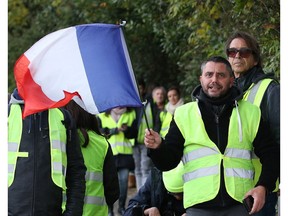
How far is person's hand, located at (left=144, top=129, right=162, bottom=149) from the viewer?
546cm

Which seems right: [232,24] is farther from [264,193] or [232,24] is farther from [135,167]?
[264,193]

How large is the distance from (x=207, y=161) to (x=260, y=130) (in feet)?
1.39

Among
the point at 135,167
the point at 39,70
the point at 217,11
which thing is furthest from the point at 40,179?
the point at 135,167

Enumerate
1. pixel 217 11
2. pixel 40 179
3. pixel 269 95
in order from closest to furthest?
pixel 40 179 < pixel 269 95 < pixel 217 11

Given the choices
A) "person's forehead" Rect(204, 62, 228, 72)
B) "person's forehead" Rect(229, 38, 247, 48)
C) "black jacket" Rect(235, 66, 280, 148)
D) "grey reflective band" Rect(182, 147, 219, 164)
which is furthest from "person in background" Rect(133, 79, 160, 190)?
"grey reflective band" Rect(182, 147, 219, 164)

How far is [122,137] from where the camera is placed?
12.6 meters

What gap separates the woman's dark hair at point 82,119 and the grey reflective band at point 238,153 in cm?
135

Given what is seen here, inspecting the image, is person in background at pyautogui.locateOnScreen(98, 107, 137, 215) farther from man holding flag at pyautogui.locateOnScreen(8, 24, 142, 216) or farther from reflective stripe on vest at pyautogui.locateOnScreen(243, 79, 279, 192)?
man holding flag at pyautogui.locateOnScreen(8, 24, 142, 216)

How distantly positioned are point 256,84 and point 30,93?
1716mm

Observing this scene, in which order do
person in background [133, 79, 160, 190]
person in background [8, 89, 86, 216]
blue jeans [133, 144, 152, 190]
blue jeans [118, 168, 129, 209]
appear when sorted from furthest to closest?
blue jeans [133, 144, 152, 190]
person in background [133, 79, 160, 190]
blue jeans [118, 168, 129, 209]
person in background [8, 89, 86, 216]

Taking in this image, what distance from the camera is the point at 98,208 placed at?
6.68 m

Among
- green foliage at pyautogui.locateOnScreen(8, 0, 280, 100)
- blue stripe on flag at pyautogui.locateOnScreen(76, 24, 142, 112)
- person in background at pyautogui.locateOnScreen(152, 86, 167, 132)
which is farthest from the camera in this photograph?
person in background at pyautogui.locateOnScreen(152, 86, 167, 132)

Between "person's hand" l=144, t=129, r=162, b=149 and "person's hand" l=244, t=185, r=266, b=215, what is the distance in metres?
0.67

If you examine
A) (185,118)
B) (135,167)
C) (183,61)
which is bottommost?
(135,167)
